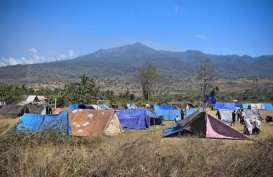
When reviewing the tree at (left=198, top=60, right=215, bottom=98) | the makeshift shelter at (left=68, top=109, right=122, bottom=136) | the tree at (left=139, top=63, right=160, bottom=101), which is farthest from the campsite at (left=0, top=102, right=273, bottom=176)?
the tree at (left=198, top=60, right=215, bottom=98)

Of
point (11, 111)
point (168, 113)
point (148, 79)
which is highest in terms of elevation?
point (148, 79)

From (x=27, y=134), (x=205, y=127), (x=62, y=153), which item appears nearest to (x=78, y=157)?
(x=62, y=153)

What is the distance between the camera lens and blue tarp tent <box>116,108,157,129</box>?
26.5 meters

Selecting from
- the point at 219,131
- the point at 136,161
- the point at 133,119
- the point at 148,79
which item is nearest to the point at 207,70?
the point at 148,79

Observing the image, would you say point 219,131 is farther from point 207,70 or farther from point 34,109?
point 207,70

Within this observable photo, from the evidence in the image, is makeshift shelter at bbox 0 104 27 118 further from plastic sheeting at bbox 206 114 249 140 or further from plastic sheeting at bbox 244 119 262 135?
plastic sheeting at bbox 244 119 262 135

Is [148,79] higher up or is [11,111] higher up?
[148,79]

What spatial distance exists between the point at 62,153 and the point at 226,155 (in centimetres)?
318

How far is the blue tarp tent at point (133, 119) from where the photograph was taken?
87.1 ft

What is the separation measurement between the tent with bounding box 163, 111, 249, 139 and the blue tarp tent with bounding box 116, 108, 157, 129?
851 cm

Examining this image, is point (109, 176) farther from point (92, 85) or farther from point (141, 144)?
point (92, 85)

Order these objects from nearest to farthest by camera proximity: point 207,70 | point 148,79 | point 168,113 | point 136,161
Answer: point 136,161, point 168,113, point 148,79, point 207,70

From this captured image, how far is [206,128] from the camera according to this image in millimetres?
17562

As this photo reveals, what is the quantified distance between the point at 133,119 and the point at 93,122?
586cm
